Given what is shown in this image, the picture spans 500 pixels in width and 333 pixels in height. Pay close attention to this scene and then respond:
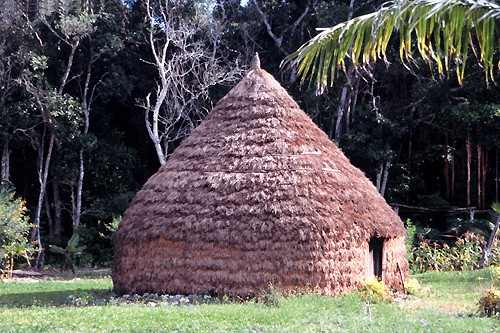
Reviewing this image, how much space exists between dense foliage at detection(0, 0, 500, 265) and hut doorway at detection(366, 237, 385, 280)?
10.0 meters

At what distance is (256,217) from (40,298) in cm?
569

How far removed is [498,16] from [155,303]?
7875 mm

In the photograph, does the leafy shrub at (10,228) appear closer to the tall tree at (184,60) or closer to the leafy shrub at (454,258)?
the tall tree at (184,60)

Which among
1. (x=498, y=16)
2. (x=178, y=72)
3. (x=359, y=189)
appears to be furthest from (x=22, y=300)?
(x=178, y=72)

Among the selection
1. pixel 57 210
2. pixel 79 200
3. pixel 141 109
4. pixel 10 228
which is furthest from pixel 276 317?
pixel 141 109

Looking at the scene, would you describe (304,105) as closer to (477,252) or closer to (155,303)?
(477,252)

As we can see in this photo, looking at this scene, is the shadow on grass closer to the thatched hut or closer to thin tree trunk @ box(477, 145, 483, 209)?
the thatched hut

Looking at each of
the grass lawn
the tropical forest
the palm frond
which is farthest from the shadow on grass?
the palm frond

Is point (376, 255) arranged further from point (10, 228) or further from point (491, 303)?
point (10, 228)

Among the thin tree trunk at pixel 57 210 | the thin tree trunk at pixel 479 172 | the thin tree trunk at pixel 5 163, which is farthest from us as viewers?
the thin tree trunk at pixel 57 210

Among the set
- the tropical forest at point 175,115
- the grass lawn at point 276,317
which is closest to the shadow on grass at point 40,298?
the grass lawn at point 276,317

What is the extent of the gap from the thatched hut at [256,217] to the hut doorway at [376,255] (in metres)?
0.03

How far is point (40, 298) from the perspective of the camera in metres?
12.3

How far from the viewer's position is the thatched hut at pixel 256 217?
10625 mm
